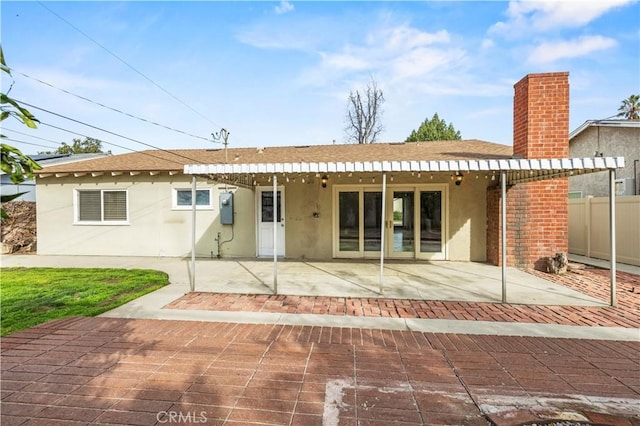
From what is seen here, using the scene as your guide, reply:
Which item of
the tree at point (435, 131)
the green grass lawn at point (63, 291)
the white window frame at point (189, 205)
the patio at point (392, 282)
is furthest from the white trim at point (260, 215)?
the tree at point (435, 131)

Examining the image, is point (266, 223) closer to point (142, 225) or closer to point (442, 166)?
point (142, 225)

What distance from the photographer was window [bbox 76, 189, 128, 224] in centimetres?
1152

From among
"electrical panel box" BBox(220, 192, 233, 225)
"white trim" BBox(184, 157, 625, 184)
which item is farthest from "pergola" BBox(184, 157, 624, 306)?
"electrical panel box" BBox(220, 192, 233, 225)

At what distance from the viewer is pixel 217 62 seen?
12680mm

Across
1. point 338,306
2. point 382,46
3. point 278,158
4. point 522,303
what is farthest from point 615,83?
point 338,306

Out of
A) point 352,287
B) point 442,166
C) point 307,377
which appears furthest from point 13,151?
point 352,287

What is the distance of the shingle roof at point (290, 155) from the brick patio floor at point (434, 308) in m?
5.45

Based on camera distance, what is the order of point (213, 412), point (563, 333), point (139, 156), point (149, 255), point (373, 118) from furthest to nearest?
point (373, 118) < point (139, 156) < point (149, 255) < point (563, 333) < point (213, 412)

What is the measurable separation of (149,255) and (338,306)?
Answer: 8381 mm

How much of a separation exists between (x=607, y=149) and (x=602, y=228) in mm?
6117

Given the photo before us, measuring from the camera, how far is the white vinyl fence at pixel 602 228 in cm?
878

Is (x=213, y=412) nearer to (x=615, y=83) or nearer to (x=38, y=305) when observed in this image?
(x=38, y=305)

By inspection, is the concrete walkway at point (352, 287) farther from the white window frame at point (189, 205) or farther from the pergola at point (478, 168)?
the white window frame at point (189, 205)

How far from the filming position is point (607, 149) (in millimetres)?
13672
